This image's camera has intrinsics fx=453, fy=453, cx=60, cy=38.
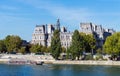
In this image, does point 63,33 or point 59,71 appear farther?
point 63,33

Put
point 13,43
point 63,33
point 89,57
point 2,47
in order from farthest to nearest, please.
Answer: point 63,33, point 2,47, point 13,43, point 89,57

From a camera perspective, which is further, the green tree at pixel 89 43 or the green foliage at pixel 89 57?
the green tree at pixel 89 43

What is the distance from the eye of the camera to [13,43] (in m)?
142

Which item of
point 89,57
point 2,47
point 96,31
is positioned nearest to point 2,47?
point 2,47

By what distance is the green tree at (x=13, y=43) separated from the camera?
142 metres

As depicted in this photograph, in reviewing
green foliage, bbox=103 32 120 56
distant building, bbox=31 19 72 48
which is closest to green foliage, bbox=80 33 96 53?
green foliage, bbox=103 32 120 56

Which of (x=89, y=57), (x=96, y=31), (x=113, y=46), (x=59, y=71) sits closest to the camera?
(x=59, y=71)

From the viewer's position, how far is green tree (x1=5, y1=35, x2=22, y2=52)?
141625 millimetres

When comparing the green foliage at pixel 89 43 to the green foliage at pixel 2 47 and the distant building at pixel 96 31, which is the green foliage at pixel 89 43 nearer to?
the green foliage at pixel 2 47

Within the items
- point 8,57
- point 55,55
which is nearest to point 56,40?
point 55,55

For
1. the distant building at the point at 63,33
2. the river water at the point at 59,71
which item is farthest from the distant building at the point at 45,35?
the river water at the point at 59,71

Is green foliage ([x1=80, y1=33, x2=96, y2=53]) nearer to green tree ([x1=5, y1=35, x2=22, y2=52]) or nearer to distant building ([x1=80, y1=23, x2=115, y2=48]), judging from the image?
green tree ([x1=5, y1=35, x2=22, y2=52])

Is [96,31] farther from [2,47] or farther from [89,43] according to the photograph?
[89,43]

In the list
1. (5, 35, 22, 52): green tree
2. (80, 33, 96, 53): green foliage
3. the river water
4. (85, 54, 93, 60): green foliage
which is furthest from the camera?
(5, 35, 22, 52): green tree
